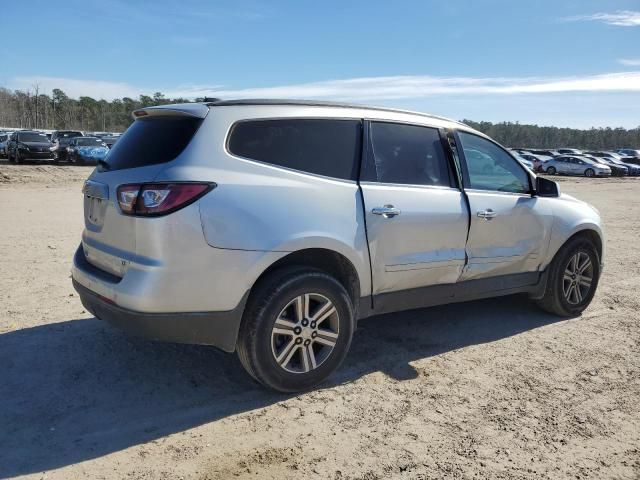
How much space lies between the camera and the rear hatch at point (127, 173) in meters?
3.42

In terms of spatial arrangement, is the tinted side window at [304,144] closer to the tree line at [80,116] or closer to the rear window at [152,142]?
the rear window at [152,142]

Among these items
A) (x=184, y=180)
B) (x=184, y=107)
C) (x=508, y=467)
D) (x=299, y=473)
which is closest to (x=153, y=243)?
(x=184, y=180)

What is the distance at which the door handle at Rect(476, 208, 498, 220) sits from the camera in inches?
182

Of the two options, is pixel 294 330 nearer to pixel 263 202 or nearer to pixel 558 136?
pixel 263 202

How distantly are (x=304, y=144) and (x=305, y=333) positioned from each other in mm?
1282

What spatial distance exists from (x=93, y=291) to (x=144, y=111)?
1.30 metres

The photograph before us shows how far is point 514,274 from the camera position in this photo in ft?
16.8

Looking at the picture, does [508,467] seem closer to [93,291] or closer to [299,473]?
[299,473]

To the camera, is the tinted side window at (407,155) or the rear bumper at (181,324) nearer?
the rear bumper at (181,324)

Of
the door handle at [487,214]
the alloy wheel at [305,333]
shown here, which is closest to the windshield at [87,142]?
the door handle at [487,214]

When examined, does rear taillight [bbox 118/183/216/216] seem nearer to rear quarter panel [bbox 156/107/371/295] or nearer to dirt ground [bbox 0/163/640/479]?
rear quarter panel [bbox 156/107/371/295]

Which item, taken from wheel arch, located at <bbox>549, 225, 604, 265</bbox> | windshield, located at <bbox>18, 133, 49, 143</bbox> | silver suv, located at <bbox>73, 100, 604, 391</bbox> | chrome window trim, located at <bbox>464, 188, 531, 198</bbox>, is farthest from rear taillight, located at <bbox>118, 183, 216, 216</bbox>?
windshield, located at <bbox>18, 133, 49, 143</bbox>

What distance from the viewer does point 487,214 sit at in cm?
467

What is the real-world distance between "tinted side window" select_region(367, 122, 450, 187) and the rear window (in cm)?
136
